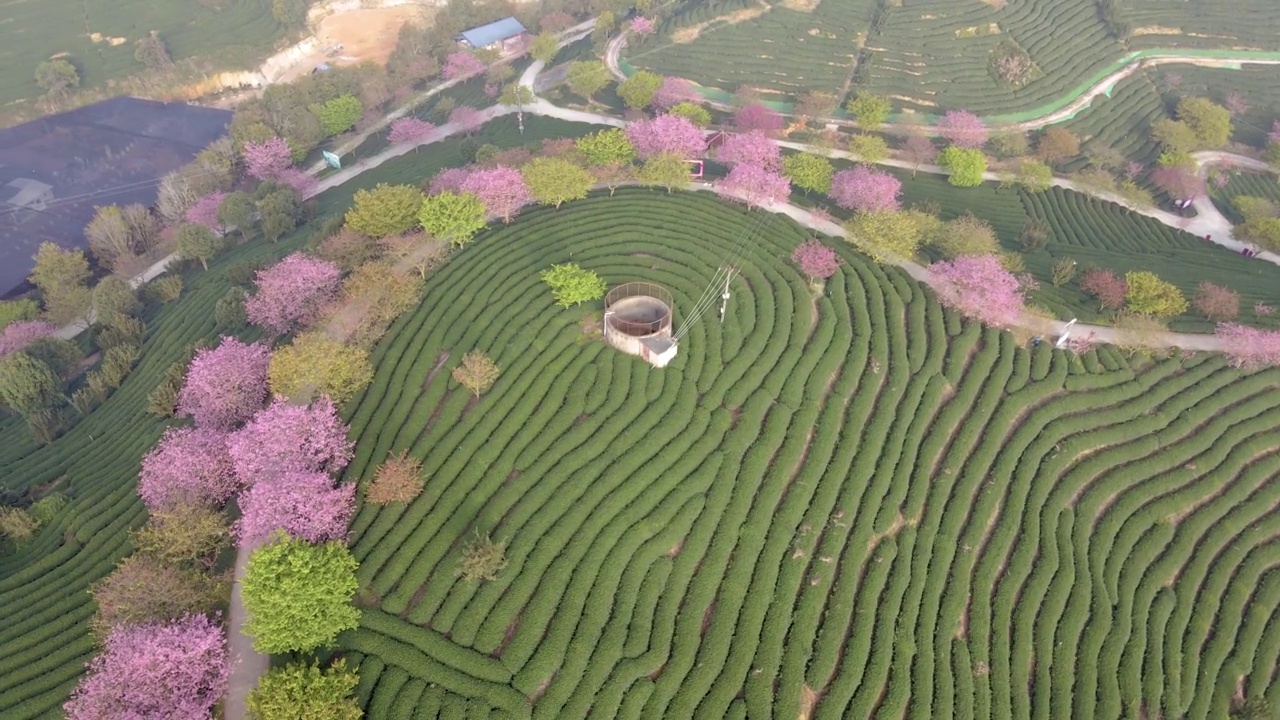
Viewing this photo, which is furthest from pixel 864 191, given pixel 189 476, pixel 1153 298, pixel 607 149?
pixel 189 476

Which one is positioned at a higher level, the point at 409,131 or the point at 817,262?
the point at 817,262

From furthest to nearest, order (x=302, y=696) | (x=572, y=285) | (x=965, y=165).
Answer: (x=965, y=165)
(x=572, y=285)
(x=302, y=696)

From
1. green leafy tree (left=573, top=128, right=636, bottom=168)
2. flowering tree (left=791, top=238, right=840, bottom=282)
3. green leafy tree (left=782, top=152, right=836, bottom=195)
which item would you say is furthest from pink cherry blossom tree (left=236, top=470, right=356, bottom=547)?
green leafy tree (left=782, top=152, right=836, bottom=195)

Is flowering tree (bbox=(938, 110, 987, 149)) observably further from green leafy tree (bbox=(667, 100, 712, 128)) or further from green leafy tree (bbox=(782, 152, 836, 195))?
green leafy tree (bbox=(667, 100, 712, 128))

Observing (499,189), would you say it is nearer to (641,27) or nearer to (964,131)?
(964,131)

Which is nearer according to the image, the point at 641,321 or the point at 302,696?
the point at 302,696

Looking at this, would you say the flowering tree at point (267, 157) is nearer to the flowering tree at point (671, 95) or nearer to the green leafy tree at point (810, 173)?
the flowering tree at point (671, 95)

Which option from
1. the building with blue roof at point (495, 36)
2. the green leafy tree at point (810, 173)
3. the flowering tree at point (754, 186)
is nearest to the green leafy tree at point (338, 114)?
the building with blue roof at point (495, 36)
